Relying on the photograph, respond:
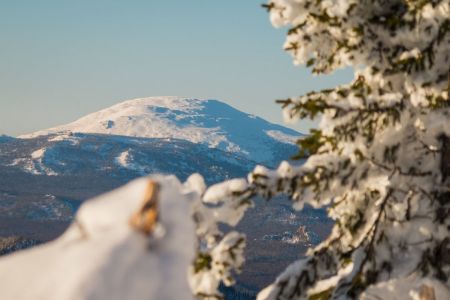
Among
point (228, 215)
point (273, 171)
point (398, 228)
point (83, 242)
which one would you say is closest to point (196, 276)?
point (228, 215)

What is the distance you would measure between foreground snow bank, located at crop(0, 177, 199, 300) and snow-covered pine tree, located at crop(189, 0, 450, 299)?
3.54 metres

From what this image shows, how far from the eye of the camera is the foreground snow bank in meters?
1.47

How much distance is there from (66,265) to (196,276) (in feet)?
10.9

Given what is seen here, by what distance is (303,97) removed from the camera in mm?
6117

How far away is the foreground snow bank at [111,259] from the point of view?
4.83 feet

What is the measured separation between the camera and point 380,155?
5969 millimetres

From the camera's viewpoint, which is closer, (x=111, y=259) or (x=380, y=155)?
(x=111, y=259)

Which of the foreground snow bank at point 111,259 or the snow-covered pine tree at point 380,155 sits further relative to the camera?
the snow-covered pine tree at point 380,155

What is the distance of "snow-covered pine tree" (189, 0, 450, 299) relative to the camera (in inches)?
220

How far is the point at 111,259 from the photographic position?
1544 mm

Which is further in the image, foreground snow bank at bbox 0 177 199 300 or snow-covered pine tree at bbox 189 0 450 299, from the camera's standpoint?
snow-covered pine tree at bbox 189 0 450 299

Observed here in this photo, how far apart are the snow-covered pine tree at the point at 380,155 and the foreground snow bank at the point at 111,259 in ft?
11.6

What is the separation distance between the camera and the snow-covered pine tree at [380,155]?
18.4 ft

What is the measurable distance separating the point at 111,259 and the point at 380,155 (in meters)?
4.81
